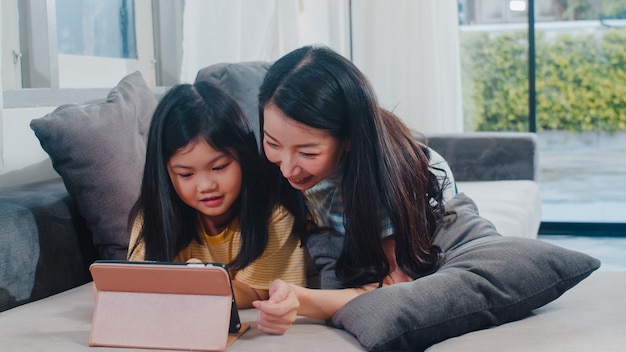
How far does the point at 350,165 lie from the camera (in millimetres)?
1527

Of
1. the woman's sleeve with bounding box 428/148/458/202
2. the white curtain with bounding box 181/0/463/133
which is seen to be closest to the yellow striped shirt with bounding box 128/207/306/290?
the woman's sleeve with bounding box 428/148/458/202

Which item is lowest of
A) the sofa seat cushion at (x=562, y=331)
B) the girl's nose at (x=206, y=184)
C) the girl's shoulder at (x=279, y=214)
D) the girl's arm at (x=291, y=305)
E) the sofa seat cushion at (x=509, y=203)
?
the sofa seat cushion at (x=509, y=203)

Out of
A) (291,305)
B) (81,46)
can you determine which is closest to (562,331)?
(291,305)

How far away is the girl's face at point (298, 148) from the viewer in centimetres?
148

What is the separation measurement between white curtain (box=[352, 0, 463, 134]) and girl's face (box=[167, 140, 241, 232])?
8.70 ft

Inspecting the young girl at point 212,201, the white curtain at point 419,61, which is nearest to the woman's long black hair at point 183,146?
the young girl at point 212,201

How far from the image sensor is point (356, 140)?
151 centimetres

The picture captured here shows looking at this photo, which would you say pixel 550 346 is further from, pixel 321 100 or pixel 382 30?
pixel 382 30

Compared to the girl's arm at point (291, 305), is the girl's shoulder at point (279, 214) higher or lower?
higher

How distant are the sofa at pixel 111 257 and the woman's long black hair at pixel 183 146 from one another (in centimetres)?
17

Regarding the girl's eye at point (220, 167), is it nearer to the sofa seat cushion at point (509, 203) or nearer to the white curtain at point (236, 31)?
the sofa seat cushion at point (509, 203)

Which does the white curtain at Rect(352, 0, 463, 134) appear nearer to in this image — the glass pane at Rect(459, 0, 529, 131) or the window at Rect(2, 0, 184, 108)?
the glass pane at Rect(459, 0, 529, 131)

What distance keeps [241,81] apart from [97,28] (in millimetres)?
632

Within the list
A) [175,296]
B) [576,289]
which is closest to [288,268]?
[175,296]
